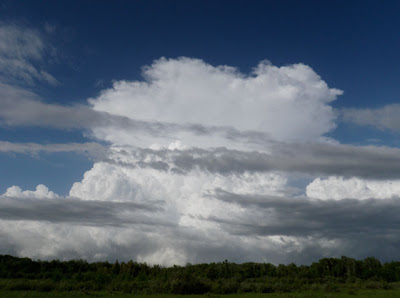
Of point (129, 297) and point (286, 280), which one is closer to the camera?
point (129, 297)

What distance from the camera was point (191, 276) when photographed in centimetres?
6372

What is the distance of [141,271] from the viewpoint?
95.2 meters

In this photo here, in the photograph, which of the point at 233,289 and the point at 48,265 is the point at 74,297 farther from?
the point at 48,265

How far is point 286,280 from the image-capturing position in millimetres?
89750

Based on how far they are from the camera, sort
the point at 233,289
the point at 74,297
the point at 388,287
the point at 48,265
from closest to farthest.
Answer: the point at 74,297 → the point at 233,289 → the point at 388,287 → the point at 48,265

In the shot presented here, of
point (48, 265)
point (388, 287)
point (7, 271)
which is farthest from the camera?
point (48, 265)

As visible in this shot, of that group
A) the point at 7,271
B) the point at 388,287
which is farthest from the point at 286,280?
the point at 7,271

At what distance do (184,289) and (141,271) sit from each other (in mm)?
38511

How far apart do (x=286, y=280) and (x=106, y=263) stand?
157ft

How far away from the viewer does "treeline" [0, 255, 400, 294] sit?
2482 inches

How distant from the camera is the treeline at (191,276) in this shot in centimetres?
6303

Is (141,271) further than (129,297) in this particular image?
Yes

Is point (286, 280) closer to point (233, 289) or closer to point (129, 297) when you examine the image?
point (233, 289)

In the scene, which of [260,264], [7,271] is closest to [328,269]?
[260,264]
